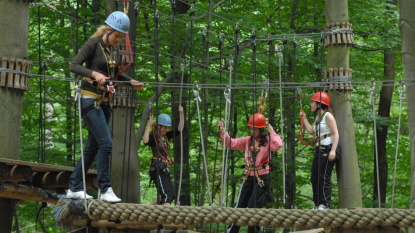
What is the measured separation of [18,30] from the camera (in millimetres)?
5098

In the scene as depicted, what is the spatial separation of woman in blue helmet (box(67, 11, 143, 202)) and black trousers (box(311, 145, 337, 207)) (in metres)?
2.09

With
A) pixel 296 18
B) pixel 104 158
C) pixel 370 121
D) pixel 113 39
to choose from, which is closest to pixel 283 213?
pixel 104 158

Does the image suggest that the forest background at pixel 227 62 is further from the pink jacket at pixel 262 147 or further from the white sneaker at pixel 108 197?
the white sneaker at pixel 108 197

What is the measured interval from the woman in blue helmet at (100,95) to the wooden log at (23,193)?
1046 millimetres

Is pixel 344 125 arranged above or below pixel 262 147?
above

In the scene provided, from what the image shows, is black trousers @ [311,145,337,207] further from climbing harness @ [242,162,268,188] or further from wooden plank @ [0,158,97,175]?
wooden plank @ [0,158,97,175]

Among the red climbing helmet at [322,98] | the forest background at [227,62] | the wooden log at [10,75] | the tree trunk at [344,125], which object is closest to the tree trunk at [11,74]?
the wooden log at [10,75]

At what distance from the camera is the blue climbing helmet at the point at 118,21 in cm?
431

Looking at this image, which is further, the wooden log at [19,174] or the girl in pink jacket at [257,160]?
the girl in pink jacket at [257,160]

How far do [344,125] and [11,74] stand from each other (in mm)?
2908

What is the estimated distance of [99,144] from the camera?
14.3ft

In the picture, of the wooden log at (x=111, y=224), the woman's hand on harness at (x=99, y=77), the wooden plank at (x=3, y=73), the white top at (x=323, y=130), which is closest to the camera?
the woman's hand on harness at (x=99, y=77)

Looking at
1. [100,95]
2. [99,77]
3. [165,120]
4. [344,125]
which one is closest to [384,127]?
[344,125]

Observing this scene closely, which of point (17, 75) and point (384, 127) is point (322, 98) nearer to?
point (17, 75)
